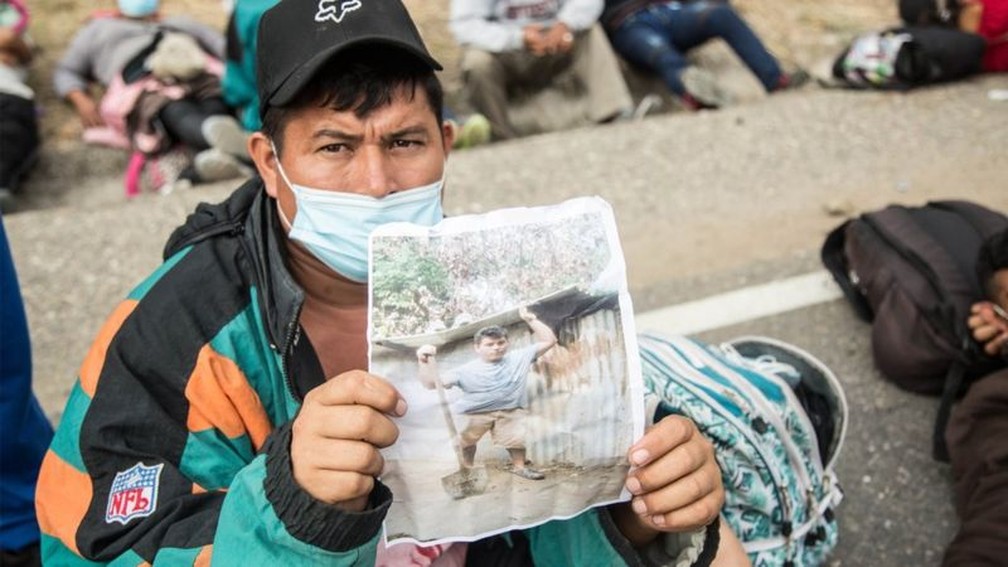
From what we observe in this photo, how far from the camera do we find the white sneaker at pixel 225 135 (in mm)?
4340

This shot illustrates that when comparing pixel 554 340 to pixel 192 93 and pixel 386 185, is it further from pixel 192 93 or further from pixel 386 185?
pixel 192 93

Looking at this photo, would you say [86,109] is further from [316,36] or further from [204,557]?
[204,557]

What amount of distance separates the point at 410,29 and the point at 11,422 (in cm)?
114

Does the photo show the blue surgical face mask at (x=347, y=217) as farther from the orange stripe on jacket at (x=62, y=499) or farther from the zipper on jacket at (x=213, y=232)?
the orange stripe on jacket at (x=62, y=499)

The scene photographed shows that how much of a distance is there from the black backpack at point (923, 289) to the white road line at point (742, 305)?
0.48 feet

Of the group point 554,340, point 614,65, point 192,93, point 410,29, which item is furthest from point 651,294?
point 192,93

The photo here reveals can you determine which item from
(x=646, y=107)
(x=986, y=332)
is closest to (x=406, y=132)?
(x=986, y=332)

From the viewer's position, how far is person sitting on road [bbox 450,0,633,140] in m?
4.95

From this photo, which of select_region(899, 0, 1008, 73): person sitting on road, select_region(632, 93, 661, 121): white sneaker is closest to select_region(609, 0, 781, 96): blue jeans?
select_region(632, 93, 661, 121): white sneaker

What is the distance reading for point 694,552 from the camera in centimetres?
136

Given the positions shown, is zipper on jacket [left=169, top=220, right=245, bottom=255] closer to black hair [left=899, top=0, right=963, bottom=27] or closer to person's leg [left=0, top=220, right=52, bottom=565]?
person's leg [left=0, top=220, right=52, bottom=565]

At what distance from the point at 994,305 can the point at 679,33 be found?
3.59m

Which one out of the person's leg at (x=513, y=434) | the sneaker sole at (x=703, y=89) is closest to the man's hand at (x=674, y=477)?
the person's leg at (x=513, y=434)

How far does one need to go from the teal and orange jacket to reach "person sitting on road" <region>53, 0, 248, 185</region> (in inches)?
115
